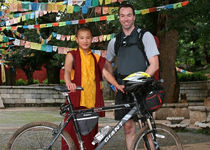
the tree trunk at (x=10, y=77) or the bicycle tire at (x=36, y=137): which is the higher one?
the bicycle tire at (x=36, y=137)

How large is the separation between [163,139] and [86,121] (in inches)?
34.6

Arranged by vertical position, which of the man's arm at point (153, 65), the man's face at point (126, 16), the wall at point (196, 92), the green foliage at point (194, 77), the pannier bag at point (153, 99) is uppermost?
the man's face at point (126, 16)

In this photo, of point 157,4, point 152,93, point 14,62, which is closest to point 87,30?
point 152,93

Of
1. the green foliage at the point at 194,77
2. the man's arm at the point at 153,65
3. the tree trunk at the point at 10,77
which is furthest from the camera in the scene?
the tree trunk at the point at 10,77

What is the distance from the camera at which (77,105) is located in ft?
13.6

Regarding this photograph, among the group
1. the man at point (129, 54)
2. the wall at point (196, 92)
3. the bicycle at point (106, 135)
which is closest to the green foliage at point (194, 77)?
the wall at point (196, 92)

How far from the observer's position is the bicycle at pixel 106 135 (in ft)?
12.2

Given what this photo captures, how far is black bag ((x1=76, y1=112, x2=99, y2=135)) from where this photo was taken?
3.85m

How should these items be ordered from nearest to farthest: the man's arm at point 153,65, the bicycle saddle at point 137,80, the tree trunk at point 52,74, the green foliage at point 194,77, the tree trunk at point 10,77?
the bicycle saddle at point 137,80, the man's arm at point 153,65, the green foliage at point 194,77, the tree trunk at point 10,77, the tree trunk at point 52,74

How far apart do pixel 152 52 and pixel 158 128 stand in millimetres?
854

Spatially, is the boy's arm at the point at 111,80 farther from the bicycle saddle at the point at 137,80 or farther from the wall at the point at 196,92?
the wall at the point at 196,92

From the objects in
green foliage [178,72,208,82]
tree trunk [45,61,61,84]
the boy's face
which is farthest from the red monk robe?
→ tree trunk [45,61,61,84]

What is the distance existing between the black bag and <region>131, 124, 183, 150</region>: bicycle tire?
0.54 meters

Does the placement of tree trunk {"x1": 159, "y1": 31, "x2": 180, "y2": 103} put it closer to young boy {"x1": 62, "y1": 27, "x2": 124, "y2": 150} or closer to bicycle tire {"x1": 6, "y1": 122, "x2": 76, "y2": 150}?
young boy {"x1": 62, "y1": 27, "x2": 124, "y2": 150}
